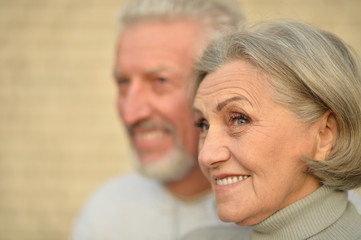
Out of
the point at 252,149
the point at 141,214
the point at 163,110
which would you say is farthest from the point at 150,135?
the point at 252,149

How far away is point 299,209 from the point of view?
1.76 m

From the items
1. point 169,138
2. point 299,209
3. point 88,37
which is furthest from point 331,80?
point 88,37

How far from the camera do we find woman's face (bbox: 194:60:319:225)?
172 cm

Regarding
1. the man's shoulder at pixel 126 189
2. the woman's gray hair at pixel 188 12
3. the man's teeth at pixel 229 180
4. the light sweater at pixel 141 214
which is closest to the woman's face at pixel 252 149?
the man's teeth at pixel 229 180

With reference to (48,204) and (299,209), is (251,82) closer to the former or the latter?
(299,209)

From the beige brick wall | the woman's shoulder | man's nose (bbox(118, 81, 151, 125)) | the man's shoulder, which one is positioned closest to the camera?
the woman's shoulder

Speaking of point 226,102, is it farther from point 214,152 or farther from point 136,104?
point 136,104

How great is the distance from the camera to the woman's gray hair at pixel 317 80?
1.71 m

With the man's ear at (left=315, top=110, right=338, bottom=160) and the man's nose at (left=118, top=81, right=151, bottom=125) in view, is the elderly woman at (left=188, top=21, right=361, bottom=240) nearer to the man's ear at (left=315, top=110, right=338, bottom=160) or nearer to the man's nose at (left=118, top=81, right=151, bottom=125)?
the man's ear at (left=315, top=110, right=338, bottom=160)

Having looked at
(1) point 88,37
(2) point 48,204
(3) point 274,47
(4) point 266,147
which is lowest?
(4) point 266,147

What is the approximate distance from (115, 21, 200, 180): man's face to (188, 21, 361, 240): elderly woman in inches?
34.4

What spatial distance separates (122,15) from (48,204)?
329cm

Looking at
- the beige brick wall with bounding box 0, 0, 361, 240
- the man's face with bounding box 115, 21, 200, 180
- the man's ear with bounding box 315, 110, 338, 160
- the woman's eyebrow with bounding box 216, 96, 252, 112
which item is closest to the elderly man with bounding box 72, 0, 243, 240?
the man's face with bounding box 115, 21, 200, 180

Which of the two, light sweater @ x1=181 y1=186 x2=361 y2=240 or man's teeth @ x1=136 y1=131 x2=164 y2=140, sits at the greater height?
man's teeth @ x1=136 y1=131 x2=164 y2=140
